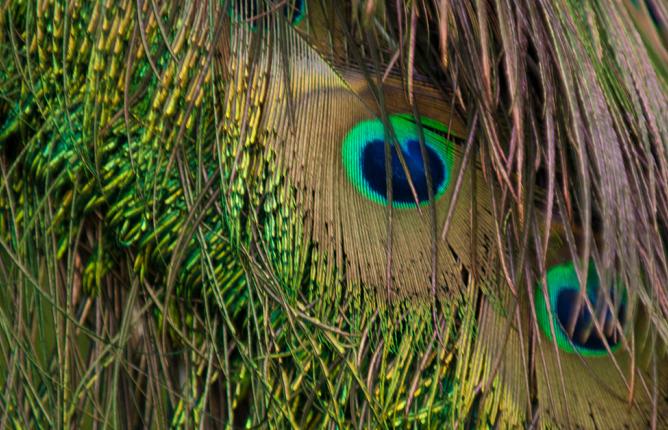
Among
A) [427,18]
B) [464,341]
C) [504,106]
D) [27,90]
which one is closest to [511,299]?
[464,341]

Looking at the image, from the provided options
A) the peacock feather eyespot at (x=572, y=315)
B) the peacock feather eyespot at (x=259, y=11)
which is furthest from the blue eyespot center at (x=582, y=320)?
the peacock feather eyespot at (x=259, y=11)

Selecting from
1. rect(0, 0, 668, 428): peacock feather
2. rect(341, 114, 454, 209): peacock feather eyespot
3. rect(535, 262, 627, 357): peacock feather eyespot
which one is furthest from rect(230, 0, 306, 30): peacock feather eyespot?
rect(535, 262, 627, 357): peacock feather eyespot

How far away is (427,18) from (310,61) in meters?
0.14

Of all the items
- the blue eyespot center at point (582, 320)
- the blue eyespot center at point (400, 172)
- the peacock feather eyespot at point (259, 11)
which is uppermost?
the peacock feather eyespot at point (259, 11)

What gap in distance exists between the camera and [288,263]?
929 mm

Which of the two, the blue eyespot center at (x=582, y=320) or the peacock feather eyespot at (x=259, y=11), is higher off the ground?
the peacock feather eyespot at (x=259, y=11)

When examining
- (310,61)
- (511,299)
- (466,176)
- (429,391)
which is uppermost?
(310,61)

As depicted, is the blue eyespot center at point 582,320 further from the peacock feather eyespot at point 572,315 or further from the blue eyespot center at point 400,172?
the blue eyespot center at point 400,172

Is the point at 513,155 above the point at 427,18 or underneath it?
underneath

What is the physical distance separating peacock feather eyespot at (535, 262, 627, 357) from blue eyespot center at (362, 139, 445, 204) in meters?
0.17

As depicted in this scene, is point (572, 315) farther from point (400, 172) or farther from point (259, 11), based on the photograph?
point (259, 11)

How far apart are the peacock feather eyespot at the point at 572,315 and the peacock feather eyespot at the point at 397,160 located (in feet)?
0.55

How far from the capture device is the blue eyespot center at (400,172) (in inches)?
38.4

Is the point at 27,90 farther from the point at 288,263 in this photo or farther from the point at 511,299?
the point at 511,299
